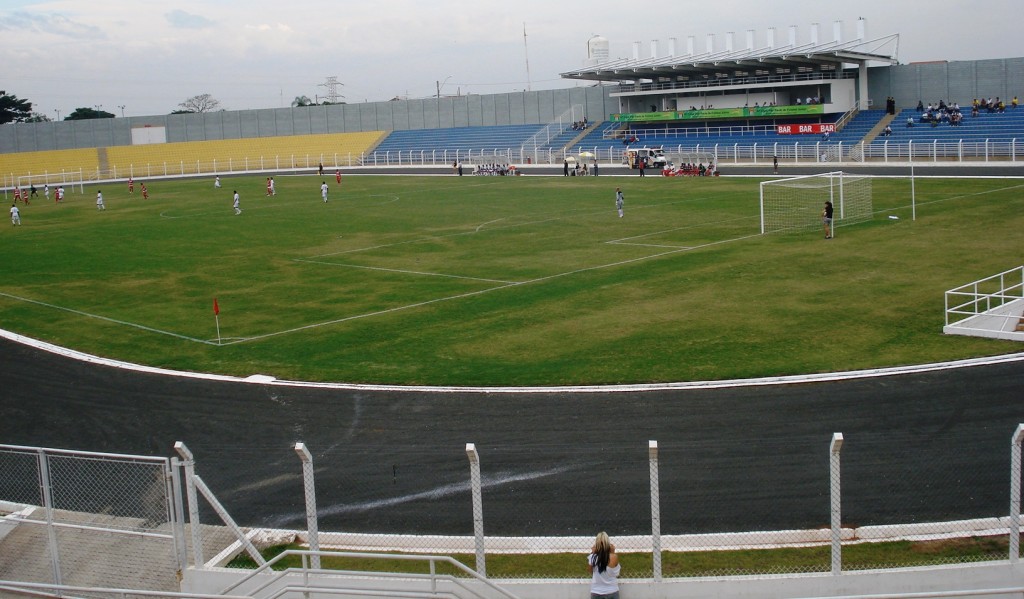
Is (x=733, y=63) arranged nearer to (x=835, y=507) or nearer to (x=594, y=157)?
(x=594, y=157)

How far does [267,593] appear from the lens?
11.6m

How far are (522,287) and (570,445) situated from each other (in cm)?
1655

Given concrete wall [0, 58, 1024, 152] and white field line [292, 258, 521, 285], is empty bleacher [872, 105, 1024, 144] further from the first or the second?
white field line [292, 258, 521, 285]

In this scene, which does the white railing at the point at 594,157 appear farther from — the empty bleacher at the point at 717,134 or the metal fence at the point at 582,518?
the metal fence at the point at 582,518

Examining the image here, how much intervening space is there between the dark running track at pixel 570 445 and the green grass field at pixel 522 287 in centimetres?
202

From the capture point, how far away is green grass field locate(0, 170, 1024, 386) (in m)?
23.7

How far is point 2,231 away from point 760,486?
55.2m

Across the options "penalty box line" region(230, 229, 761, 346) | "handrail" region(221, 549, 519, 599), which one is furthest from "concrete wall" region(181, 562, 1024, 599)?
"penalty box line" region(230, 229, 761, 346)

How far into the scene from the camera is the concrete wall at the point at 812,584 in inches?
438

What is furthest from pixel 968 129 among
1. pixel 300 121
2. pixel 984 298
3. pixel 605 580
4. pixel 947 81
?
pixel 300 121

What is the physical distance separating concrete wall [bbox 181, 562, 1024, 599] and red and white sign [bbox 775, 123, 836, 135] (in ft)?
246

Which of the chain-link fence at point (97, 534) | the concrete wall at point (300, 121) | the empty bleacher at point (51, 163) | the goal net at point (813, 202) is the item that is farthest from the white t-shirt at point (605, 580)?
the empty bleacher at point (51, 163)

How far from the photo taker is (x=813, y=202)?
157ft

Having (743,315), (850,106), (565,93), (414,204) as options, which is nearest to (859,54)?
(850,106)
